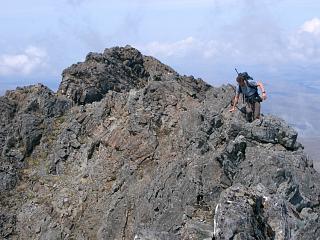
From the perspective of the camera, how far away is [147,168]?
34.8 m

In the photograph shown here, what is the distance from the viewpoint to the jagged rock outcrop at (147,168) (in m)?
25.2

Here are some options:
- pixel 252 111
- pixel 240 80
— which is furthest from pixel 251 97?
pixel 240 80

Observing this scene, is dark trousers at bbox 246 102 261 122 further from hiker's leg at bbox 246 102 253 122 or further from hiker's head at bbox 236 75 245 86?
hiker's head at bbox 236 75 245 86

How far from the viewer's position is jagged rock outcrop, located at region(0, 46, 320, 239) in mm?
25156

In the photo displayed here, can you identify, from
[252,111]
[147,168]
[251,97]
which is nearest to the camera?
[251,97]

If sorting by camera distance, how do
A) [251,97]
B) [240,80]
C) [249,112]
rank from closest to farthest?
[240,80], [251,97], [249,112]

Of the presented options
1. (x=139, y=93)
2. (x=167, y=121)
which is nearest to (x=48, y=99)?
(x=139, y=93)

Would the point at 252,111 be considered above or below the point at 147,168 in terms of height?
above

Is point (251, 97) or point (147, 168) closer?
point (251, 97)

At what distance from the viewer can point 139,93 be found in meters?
39.8

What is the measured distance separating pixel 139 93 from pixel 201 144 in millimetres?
8993

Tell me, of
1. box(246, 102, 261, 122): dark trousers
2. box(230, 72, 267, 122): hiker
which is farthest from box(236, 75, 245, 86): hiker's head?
box(246, 102, 261, 122): dark trousers

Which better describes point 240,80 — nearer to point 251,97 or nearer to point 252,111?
point 251,97

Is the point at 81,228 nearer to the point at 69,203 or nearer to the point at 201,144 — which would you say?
the point at 69,203
